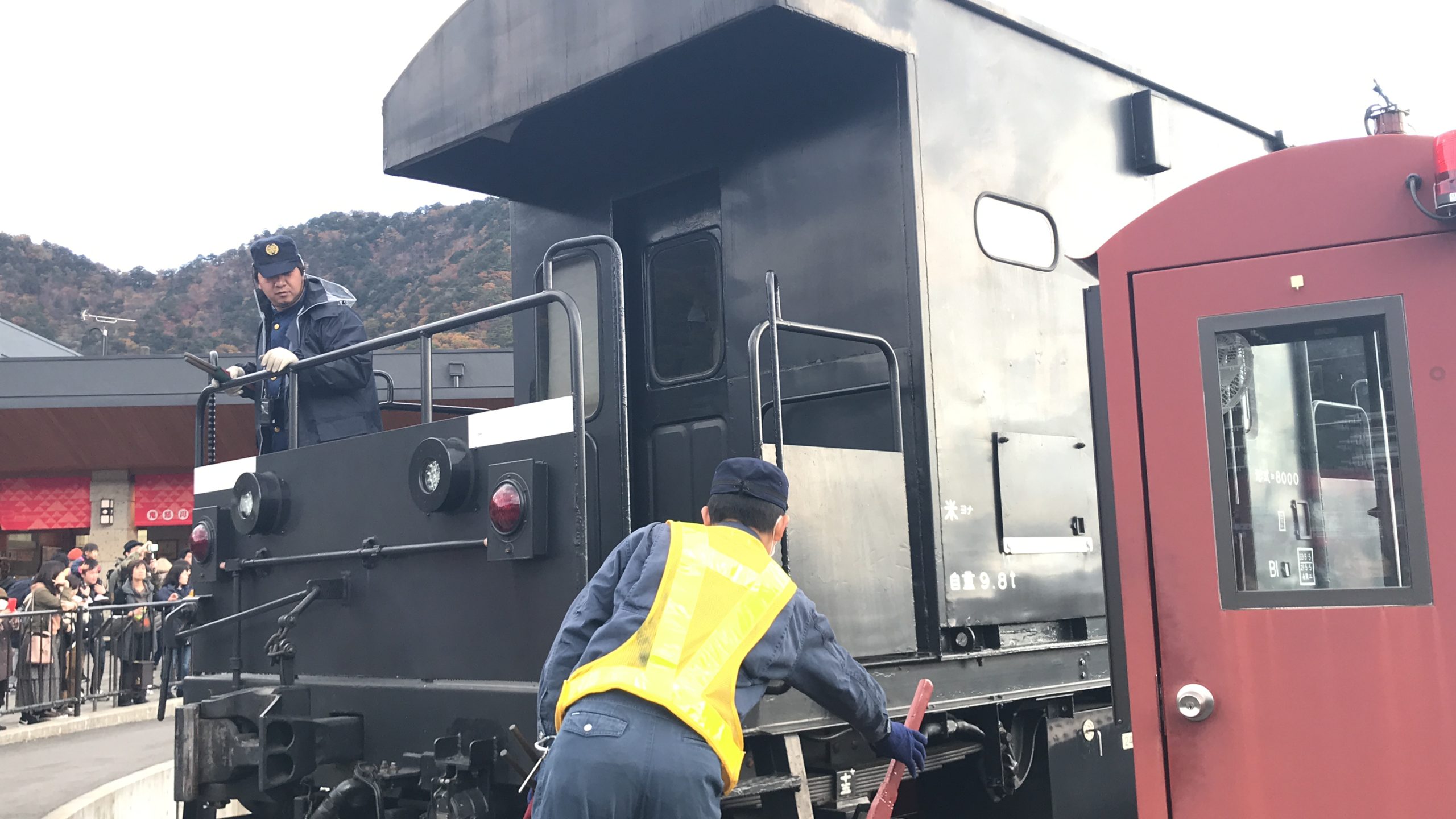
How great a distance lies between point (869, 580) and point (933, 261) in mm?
1262

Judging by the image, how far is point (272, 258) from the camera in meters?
5.49

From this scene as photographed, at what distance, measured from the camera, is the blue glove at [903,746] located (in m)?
3.38

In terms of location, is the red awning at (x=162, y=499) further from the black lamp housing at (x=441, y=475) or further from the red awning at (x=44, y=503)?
the black lamp housing at (x=441, y=475)

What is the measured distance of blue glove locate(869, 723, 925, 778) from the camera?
338 centimetres

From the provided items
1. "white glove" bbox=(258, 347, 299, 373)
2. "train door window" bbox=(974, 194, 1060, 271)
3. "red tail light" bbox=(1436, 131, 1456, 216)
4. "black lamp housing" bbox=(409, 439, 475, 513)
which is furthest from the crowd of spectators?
"red tail light" bbox=(1436, 131, 1456, 216)

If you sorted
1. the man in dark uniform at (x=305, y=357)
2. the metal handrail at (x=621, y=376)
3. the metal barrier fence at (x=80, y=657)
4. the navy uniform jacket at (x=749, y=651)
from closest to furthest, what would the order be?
the navy uniform jacket at (x=749, y=651), the metal handrail at (x=621, y=376), the man in dark uniform at (x=305, y=357), the metal barrier fence at (x=80, y=657)

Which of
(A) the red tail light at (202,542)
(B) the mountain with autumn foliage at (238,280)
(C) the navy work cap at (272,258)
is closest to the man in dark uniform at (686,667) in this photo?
(A) the red tail light at (202,542)

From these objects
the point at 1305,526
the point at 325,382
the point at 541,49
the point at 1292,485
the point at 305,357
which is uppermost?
the point at 541,49

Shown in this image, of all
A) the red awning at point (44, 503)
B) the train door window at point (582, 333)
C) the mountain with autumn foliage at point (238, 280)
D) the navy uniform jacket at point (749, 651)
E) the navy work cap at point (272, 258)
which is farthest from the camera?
the mountain with autumn foliage at point (238, 280)

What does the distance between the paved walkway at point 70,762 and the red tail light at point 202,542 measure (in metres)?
3.25

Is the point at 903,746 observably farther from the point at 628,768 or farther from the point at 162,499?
the point at 162,499

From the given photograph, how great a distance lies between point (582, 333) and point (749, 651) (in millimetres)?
2811

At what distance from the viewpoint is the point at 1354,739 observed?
303cm

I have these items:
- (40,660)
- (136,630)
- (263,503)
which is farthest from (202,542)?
(136,630)
